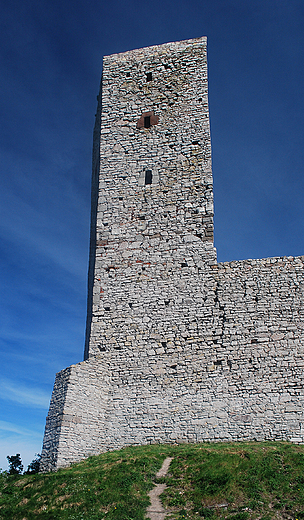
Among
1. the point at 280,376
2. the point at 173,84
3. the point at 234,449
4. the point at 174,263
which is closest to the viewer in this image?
the point at 234,449

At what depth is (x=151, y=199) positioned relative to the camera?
15047mm

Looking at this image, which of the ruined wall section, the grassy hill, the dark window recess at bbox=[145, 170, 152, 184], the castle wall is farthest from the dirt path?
the dark window recess at bbox=[145, 170, 152, 184]

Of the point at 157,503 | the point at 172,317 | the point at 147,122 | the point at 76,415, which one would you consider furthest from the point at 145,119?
the point at 157,503

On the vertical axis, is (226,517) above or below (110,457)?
below

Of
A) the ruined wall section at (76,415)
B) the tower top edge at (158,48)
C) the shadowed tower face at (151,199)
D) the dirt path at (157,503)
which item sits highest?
the tower top edge at (158,48)

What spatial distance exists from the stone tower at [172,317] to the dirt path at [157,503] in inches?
83.7

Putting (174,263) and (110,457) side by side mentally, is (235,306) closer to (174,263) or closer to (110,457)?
(174,263)

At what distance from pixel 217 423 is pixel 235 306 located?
11.1 ft

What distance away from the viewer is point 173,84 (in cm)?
1666

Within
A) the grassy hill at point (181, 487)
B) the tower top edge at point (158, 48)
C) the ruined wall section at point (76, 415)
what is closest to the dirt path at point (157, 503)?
the grassy hill at point (181, 487)

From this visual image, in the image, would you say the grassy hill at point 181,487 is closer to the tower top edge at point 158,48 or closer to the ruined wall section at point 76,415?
the ruined wall section at point 76,415

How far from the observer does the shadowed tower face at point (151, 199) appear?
13.5 metres

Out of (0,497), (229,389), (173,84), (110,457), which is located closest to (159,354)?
(229,389)

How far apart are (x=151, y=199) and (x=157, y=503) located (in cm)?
950
